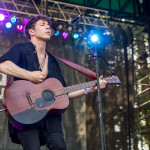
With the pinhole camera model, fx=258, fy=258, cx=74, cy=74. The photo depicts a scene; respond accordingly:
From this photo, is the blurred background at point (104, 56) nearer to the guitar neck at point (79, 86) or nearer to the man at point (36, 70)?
the guitar neck at point (79, 86)

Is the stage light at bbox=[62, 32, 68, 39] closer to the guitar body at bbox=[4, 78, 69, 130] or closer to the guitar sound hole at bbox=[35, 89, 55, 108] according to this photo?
the guitar body at bbox=[4, 78, 69, 130]

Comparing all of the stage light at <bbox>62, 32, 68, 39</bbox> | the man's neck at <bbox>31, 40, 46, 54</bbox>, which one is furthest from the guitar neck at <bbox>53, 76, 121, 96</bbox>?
the stage light at <bbox>62, 32, 68, 39</bbox>

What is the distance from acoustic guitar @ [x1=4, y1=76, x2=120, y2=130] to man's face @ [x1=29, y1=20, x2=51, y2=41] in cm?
51

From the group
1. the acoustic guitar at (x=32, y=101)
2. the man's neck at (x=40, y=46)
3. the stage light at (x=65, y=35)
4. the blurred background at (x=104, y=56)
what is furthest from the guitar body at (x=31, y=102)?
the stage light at (x=65, y=35)

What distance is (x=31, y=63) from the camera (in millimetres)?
2834

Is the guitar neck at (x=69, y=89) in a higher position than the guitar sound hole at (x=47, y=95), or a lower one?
higher

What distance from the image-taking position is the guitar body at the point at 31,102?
2.53 m

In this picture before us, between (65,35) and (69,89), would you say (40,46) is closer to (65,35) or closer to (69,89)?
(69,89)

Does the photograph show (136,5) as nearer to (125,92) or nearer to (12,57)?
(125,92)

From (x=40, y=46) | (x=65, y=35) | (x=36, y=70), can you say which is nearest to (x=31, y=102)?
(x=36, y=70)

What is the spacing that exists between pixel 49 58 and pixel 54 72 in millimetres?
185

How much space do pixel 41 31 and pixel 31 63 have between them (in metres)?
0.43

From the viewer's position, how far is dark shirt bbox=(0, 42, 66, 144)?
8.75 ft

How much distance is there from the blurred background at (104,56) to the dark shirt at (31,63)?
4156 millimetres
